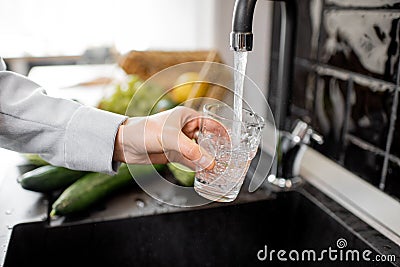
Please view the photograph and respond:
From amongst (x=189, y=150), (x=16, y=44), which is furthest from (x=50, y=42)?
(x=189, y=150)

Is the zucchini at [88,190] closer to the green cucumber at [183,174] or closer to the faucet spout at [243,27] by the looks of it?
the green cucumber at [183,174]

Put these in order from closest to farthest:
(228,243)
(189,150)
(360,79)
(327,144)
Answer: (189,150) < (228,243) < (360,79) < (327,144)

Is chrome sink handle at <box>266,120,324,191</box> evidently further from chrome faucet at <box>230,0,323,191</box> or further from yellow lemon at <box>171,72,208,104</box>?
yellow lemon at <box>171,72,208,104</box>

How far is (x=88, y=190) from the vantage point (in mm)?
831

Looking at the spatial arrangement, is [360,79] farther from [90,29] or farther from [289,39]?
[90,29]

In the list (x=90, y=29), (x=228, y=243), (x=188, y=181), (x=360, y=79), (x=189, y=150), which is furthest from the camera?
(x=90, y=29)

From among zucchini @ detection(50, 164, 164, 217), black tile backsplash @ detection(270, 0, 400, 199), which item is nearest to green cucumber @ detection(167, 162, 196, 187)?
zucchini @ detection(50, 164, 164, 217)

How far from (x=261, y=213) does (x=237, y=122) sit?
12.1 inches

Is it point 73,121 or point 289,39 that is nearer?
point 73,121

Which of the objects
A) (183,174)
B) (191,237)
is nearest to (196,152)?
(183,174)

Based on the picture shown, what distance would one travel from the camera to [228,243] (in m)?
0.84

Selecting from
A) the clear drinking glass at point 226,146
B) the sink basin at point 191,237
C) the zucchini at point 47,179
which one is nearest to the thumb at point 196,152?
the clear drinking glass at point 226,146

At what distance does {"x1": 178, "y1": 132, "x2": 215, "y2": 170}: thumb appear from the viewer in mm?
615

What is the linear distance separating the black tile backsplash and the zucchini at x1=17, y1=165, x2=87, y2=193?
0.59 m
